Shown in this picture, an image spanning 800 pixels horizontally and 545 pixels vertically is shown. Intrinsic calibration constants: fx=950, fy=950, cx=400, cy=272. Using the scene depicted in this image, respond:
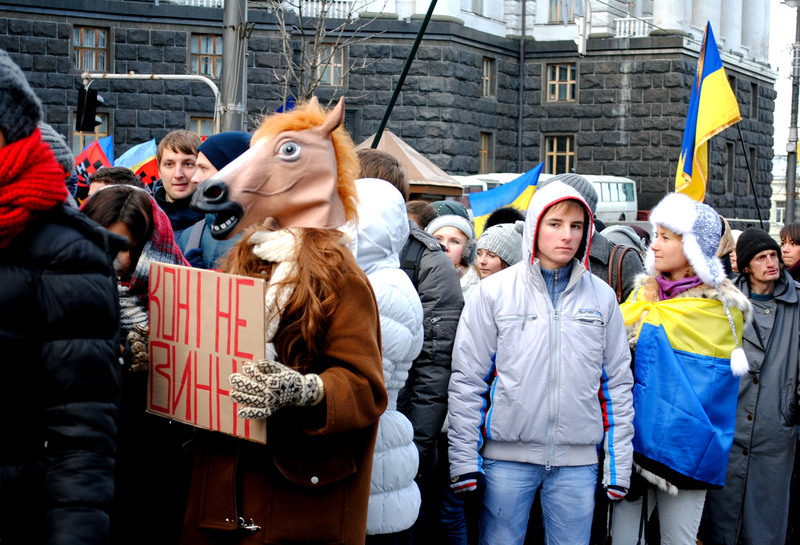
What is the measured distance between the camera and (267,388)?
243 cm

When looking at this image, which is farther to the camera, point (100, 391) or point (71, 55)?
point (71, 55)

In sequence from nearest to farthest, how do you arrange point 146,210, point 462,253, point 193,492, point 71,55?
point 193,492 → point 146,210 → point 462,253 → point 71,55

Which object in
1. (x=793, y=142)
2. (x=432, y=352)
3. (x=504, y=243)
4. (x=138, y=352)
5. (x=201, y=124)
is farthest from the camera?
(x=201, y=124)

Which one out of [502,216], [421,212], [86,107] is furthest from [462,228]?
[86,107]

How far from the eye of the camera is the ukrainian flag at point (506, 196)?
10704 millimetres

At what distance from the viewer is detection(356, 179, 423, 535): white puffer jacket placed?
3.39m

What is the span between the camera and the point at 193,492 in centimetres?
280

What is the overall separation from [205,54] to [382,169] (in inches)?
810

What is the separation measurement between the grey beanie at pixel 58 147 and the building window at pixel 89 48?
2158cm

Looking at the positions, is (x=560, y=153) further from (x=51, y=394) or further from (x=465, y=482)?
(x=51, y=394)

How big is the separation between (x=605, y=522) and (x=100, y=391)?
3.18m

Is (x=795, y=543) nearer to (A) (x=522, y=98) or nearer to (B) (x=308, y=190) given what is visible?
(B) (x=308, y=190)

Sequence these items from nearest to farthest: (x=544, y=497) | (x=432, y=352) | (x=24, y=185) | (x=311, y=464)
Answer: (x=24, y=185)
(x=311, y=464)
(x=544, y=497)
(x=432, y=352)

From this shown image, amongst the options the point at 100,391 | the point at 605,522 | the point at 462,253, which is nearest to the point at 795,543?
the point at 605,522
